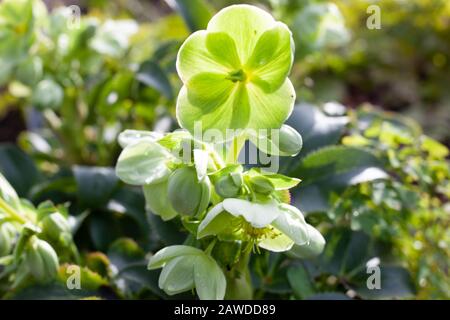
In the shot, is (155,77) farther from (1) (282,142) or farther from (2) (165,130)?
(1) (282,142)

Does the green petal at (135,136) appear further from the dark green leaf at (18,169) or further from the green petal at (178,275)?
the dark green leaf at (18,169)

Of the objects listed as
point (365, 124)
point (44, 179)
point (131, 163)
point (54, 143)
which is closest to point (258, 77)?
point (131, 163)

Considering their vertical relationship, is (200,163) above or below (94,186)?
below

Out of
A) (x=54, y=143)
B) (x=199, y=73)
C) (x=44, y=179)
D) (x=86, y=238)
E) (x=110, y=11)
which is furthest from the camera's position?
(x=110, y=11)

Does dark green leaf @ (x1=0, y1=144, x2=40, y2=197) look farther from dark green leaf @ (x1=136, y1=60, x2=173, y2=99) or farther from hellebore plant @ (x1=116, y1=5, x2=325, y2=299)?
hellebore plant @ (x1=116, y1=5, x2=325, y2=299)

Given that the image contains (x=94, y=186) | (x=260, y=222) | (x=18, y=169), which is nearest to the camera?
(x=260, y=222)

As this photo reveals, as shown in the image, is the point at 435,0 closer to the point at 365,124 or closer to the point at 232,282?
the point at 365,124

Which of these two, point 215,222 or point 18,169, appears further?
point 18,169

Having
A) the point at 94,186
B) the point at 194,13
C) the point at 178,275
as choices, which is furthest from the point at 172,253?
the point at 194,13
